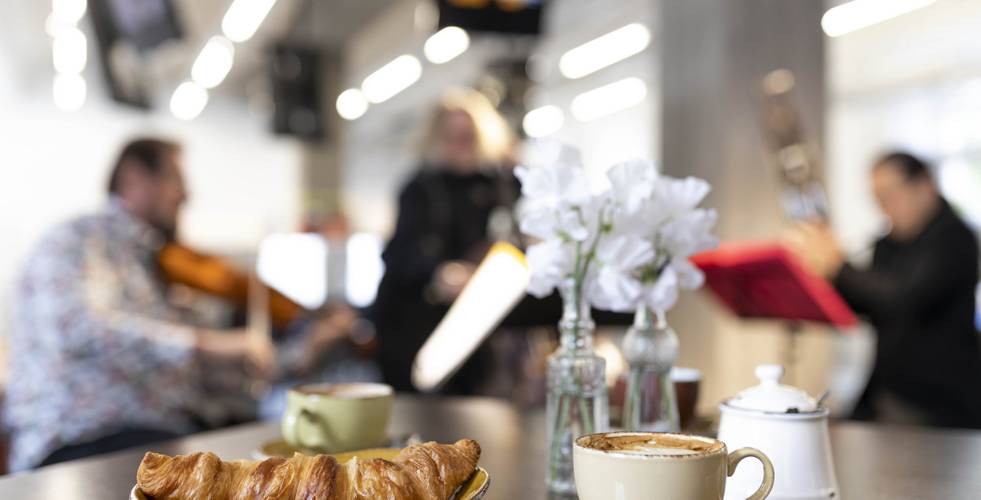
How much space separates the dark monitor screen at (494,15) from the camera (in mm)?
3480

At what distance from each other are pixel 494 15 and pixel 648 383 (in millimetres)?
2739

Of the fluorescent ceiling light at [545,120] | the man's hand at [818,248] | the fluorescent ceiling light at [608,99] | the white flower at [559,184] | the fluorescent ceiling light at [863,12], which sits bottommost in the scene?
the white flower at [559,184]

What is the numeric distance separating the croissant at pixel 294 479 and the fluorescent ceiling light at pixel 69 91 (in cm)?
634

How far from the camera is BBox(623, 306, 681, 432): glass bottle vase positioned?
43.2 inches

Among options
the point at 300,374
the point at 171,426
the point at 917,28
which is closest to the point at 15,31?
the point at 300,374

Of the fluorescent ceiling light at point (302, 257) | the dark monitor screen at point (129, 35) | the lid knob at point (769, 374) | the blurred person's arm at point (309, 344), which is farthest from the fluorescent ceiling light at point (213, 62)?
the lid knob at point (769, 374)

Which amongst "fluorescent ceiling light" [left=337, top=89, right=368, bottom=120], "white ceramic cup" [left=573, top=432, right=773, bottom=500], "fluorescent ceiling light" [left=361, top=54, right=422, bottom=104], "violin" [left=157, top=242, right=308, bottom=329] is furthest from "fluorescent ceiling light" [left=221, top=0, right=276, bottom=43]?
"white ceramic cup" [left=573, top=432, right=773, bottom=500]

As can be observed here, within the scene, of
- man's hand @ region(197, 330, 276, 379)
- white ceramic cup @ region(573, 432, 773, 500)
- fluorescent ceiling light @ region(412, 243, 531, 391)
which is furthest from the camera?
man's hand @ region(197, 330, 276, 379)

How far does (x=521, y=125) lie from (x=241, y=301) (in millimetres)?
2409

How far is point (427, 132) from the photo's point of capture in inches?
124

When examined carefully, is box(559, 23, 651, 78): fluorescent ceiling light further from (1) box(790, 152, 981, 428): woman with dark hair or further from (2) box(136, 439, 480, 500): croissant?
(2) box(136, 439, 480, 500): croissant

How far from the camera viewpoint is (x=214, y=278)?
2678 millimetres

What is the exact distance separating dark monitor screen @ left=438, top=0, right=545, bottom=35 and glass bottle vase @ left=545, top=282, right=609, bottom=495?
102 inches

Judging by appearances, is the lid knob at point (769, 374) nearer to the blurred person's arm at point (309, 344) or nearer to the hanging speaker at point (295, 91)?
the blurred person's arm at point (309, 344)
